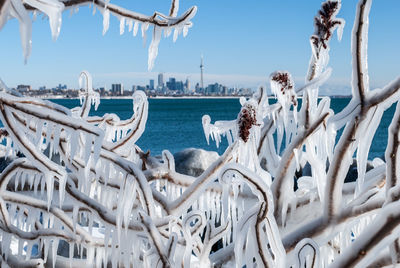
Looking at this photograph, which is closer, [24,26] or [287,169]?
[24,26]

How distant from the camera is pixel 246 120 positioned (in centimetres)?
187

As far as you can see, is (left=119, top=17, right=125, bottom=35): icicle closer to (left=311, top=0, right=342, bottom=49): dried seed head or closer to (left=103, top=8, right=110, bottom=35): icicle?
(left=103, top=8, right=110, bottom=35): icicle

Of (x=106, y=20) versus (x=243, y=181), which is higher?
(x=106, y=20)

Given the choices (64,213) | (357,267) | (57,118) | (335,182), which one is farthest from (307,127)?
(64,213)

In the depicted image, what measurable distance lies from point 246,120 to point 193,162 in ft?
26.7

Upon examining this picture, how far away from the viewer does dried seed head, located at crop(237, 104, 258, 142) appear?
72.6 inches

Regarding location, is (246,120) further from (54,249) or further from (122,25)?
(54,249)

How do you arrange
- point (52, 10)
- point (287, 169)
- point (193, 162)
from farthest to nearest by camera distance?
1. point (193, 162)
2. point (287, 169)
3. point (52, 10)

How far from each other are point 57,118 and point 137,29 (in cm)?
83

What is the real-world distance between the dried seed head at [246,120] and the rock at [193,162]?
26.2 feet

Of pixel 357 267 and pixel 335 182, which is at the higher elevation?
pixel 335 182

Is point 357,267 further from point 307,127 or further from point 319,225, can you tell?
point 307,127

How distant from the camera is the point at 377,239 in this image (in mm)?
1188

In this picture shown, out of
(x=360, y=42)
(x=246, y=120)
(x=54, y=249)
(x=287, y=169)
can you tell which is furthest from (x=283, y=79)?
(x=54, y=249)
